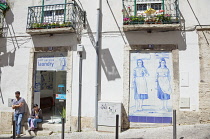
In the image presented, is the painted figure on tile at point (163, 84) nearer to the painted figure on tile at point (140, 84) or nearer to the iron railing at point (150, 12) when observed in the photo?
the painted figure on tile at point (140, 84)

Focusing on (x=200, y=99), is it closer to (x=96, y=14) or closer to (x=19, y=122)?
(x=96, y=14)

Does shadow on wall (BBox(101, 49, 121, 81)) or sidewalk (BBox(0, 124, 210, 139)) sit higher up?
shadow on wall (BBox(101, 49, 121, 81))

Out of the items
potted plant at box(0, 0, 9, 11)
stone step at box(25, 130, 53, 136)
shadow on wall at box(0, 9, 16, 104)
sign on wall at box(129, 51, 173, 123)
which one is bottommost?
stone step at box(25, 130, 53, 136)

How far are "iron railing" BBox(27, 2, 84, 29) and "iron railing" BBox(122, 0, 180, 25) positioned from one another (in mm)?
1889

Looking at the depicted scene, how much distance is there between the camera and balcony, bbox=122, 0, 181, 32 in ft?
21.4

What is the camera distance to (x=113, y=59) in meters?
6.98

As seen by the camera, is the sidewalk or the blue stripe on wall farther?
the blue stripe on wall

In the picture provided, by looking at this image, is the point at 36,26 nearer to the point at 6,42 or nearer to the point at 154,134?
the point at 6,42

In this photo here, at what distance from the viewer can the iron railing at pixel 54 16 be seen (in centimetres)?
722

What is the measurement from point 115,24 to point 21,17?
4.15 meters

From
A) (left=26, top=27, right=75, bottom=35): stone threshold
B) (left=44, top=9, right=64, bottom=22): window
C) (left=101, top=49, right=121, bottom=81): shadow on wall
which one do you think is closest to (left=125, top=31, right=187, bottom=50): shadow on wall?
(left=101, top=49, right=121, bottom=81): shadow on wall

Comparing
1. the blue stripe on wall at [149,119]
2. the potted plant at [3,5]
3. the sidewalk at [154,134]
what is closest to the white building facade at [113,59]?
the blue stripe on wall at [149,119]

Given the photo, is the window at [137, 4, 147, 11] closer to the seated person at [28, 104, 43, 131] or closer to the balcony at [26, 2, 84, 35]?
the balcony at [26, 2, 84, 35]

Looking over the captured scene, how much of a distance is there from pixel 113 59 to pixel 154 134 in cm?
300
